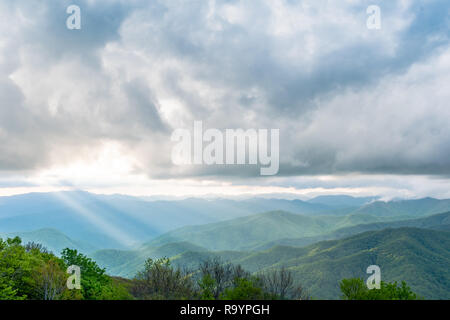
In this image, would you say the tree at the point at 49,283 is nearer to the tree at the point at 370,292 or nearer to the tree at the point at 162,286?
the tree at the point at 162,286

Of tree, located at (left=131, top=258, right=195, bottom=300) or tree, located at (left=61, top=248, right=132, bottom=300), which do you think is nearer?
tree, located at (left=61, top=248, right=132, bottom=300)

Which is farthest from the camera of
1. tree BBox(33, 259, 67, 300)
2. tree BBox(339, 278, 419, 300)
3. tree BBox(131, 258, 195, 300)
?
tree BBox(131, 258, 195, 300)

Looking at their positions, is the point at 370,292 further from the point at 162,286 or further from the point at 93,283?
the point at 93,283

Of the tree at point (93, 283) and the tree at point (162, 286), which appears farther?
the tree at point (162, 286)

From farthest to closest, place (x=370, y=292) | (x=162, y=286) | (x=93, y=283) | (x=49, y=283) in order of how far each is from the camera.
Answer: (x=162, y=286) < (x=93, y=283) < (x=370, y=292) < (x=49, y=283)

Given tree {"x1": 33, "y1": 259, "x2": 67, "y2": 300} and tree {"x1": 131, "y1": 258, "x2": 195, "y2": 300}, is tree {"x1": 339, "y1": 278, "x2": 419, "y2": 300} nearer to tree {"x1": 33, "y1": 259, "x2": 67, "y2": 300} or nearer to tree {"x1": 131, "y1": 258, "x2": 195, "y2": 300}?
tree {"x1": 131, "y1": 258, "x2": 195, "y2": 300}

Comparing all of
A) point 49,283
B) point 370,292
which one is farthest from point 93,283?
point 370,292

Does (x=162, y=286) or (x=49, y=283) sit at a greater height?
(x=49, y=283)

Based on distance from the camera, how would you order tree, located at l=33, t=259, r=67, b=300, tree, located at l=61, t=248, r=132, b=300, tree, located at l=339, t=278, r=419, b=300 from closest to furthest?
tree, located at l=33, t=259, r=67, b=300 → tree, located at l=61, t=248, r=132, b=300 → tree, located at l=339, t=278, r=419, b=300

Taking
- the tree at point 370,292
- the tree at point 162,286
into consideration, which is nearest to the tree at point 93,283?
the tree at point 162,286

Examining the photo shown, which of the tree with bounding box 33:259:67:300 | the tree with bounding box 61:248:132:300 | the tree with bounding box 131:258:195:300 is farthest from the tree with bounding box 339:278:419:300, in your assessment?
the tree with bounding box 33:259:67:300

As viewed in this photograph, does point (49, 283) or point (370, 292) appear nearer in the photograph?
point (49, 283)

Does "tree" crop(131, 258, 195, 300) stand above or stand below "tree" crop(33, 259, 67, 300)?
below

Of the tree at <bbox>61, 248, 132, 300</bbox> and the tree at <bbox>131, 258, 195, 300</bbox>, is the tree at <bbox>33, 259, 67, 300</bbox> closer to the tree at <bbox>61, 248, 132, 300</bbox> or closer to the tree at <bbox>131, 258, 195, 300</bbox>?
the tree at <bbox>61, 248, 132, 300</bbox>
